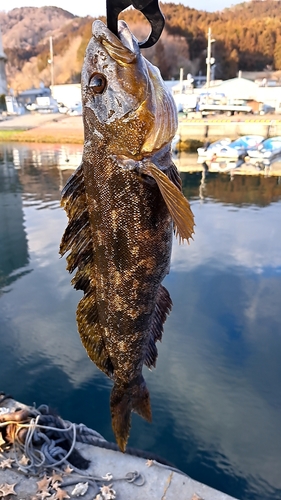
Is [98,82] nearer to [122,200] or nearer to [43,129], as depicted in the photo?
[122,200]

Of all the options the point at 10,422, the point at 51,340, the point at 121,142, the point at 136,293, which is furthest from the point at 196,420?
the point at 121,142

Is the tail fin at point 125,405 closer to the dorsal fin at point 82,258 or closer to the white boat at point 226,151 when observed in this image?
the dorsal fin at point 82,258

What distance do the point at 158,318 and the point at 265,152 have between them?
21.0 metres

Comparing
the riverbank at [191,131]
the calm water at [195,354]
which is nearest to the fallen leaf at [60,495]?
the calm water at [195,354]

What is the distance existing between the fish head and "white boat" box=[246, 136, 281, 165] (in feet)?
66.9

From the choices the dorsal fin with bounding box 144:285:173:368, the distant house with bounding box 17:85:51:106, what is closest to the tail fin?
the dorsal fin with bounding box 144:285:173:368

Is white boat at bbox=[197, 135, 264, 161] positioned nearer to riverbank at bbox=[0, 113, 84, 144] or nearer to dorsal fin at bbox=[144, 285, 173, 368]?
riverbank at bbox=[0, 113, 84, 144]

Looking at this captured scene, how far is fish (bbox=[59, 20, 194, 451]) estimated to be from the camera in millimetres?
1561

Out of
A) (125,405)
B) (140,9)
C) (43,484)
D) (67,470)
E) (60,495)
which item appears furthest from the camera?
(67,470)

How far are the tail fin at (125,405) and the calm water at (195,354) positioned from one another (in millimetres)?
2766

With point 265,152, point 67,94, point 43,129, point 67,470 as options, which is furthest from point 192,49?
point 67,470

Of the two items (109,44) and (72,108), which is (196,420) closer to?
(109,44)

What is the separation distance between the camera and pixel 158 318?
214cm

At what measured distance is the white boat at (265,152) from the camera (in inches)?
823
